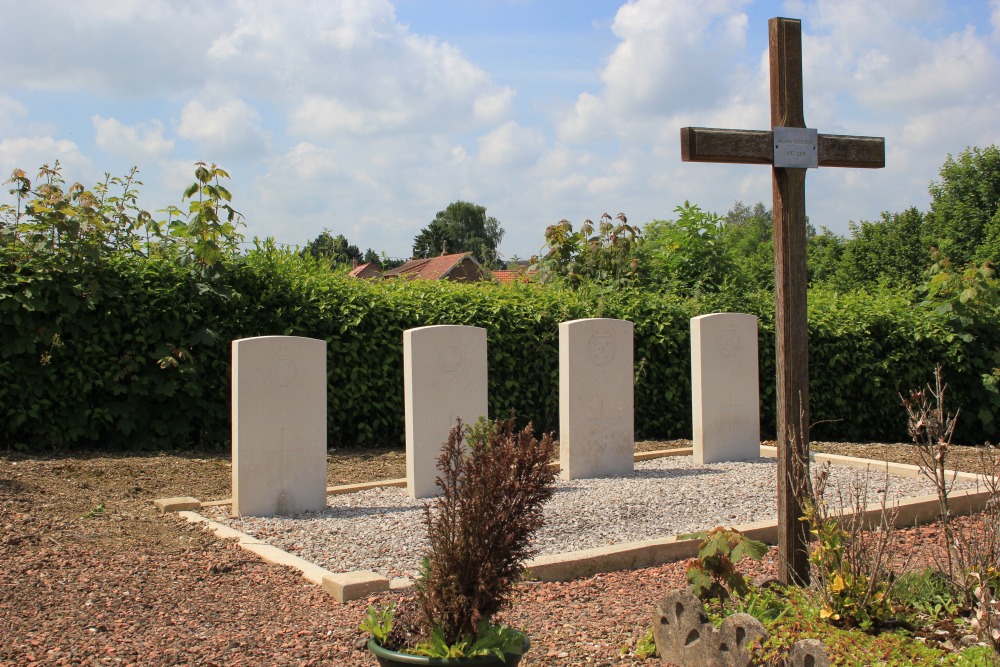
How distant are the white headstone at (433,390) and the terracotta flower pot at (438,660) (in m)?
3.98

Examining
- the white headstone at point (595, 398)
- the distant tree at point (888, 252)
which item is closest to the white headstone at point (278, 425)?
the white headstone at point (595, 398)

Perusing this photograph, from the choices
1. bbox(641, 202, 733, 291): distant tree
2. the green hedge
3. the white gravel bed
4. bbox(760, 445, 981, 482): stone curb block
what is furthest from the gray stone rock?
bbox(641, 202, 733, 291): distant tree

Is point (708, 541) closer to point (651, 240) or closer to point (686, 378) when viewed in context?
point (686, 378)

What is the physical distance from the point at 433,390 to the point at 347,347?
8.66 feet

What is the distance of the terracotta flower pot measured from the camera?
301cm

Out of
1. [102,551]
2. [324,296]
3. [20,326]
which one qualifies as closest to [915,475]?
[324,296]

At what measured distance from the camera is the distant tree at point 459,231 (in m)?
67.4

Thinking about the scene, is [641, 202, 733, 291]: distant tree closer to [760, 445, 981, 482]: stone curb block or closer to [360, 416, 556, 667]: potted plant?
[760, 445, 981, 482]: stone curb block

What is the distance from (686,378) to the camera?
439 inches

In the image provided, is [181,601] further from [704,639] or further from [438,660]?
[704,639]

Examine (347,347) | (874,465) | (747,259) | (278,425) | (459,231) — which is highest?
(459,231)

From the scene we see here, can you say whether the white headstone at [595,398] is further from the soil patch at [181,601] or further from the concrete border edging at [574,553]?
the soil patch at [181,601]

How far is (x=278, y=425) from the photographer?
6.62m

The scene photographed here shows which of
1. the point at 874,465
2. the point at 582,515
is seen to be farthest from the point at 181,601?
the point at 874,465
